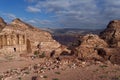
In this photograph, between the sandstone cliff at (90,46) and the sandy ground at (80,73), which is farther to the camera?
the sandstone cliff at (90,46)

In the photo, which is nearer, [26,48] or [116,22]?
[116,22]

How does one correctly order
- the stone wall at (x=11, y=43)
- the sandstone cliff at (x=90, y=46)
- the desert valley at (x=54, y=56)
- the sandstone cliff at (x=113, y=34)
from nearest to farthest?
1. the desert valley at (x=54, y=56)
2. the sandstone cliff at (x=90, y=46)
3. the sandstone cliff at (x=113, y=34)
4. the stone wall at (x=11, y=43)

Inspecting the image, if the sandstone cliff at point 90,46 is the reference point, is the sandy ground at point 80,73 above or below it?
below

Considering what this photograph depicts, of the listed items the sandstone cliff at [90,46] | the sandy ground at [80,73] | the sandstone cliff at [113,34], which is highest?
the sandstone cliff at [113,34]

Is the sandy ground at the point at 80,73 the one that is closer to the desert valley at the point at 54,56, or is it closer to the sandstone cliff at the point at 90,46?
the desert valley at the point at 54,56

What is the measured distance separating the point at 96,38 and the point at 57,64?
6.10 metres

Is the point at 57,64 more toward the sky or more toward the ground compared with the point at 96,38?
more toward the ground

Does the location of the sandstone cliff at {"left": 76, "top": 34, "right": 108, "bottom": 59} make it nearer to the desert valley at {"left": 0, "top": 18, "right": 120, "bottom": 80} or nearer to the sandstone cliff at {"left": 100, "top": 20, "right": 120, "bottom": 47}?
the desert valley at {"left": 0, "top": 18, "right": 120, "bottom": 80}

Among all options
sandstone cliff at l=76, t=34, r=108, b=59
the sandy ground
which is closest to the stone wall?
sandstone cliff at l=76, t=34, r=108, b=59

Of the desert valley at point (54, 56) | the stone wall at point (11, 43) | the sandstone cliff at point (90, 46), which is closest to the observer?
the desert valley at point (54, 56)

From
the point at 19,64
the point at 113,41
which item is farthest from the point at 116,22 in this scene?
the point at 19,64

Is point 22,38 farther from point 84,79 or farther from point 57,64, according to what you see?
point 84,79

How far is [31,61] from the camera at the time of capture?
94.0ft

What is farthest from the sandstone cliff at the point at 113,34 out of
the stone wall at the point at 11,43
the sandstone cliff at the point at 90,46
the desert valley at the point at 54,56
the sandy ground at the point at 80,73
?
the stone wall at the point at 11,43
